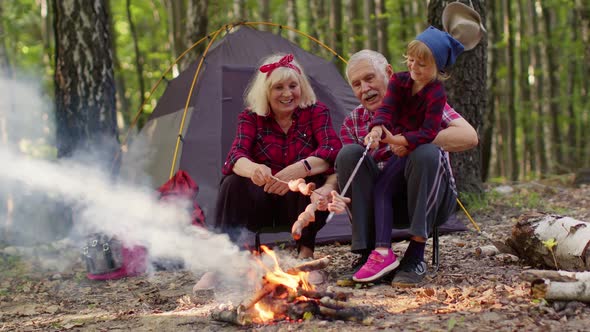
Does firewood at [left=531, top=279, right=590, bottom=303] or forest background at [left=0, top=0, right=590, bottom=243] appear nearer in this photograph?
firewood at [left=531, top=279, right=590, bottom=303]

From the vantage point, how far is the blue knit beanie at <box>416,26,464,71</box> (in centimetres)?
270

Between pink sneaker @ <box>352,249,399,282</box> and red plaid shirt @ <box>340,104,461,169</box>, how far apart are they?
519 mm

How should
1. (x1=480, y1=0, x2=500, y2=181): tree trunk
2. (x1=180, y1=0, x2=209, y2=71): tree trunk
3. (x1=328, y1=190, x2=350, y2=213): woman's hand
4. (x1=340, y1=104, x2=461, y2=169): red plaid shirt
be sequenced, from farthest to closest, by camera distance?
(x1=180, y1=0, x2=209, y2=71): tree trunk
(x1=480, y1=0, x2=500, y2=181): tree trunk
(x1=340, y1=104, x2=461, y2=169): red plaid shirt
(x1=328, y1=190, x2=350, y2=213): woman's hand

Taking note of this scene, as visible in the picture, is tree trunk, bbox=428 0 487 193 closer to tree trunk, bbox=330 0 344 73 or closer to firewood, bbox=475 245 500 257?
firewood, bbox=475 245 500 257

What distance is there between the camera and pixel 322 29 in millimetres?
11898

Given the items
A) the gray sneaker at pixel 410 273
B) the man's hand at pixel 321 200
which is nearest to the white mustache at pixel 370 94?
the man's hand at pixel 321 200

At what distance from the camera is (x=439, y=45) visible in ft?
8.88

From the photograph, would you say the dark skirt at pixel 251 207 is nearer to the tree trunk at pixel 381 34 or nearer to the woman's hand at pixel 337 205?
the woman's hand at pixel 337 205

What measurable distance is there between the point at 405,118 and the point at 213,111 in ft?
6.90

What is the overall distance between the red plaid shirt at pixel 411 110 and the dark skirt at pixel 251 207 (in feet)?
2.08

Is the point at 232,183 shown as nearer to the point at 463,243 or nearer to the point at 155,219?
the point at 155,219

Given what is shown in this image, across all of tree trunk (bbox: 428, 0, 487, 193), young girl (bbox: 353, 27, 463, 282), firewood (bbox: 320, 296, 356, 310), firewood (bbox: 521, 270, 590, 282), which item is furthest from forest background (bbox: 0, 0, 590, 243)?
firewood (bbox: 320, 296, 356, 310)

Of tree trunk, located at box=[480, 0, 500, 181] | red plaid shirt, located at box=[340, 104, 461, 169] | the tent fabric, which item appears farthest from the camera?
tree trunk, located at box=[480, 0, 500, 181]

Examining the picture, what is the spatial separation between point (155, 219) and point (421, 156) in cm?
208
